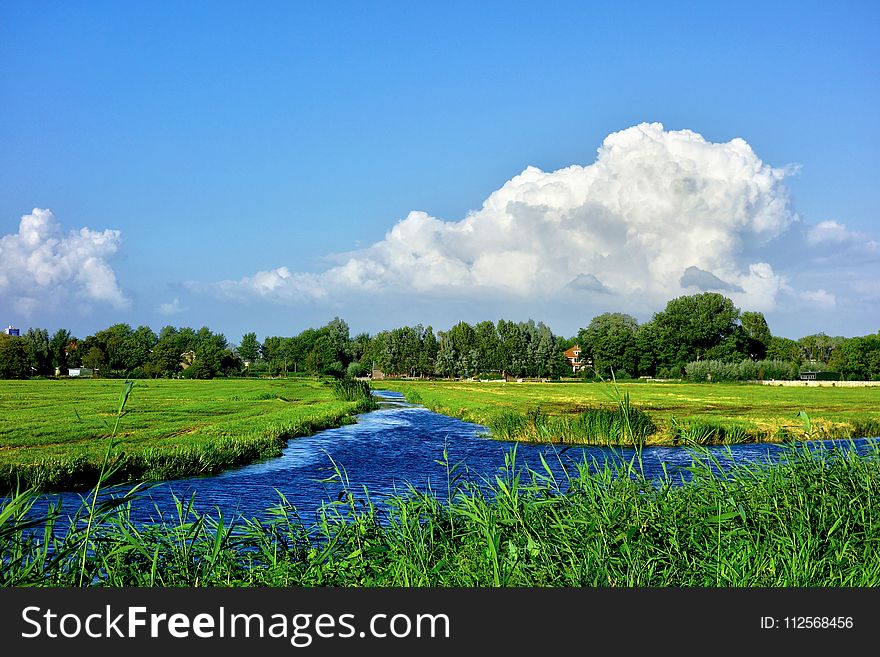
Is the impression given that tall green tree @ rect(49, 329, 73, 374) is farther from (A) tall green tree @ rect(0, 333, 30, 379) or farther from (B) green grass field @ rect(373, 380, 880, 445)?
(B) green grass field @ rect(373, 380, 880, 445)

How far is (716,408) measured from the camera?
35969 mm

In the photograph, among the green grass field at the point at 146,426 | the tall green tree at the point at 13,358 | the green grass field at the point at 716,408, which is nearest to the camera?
the green grass field at the point at 146,426

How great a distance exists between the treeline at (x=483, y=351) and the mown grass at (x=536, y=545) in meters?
12.6

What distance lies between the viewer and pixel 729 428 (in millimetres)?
25688

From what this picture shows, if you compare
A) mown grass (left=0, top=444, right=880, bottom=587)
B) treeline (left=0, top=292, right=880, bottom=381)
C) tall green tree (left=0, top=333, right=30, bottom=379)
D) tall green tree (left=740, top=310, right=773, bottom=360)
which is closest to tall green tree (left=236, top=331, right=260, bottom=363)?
treeline (left=0, top=292, right=880, bottom=381)

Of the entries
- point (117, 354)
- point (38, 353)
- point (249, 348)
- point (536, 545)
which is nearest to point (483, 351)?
point (249, 348)

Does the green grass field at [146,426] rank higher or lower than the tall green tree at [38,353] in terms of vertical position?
lower

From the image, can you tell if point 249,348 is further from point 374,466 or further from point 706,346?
point 374,466

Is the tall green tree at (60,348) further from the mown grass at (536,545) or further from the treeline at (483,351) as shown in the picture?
the mown grass at (536,545)

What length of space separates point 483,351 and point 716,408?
55843mm

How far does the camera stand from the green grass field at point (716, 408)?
25703 mm

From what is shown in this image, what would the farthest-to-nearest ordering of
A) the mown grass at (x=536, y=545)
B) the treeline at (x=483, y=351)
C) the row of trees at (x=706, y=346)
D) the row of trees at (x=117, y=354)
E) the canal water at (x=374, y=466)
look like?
the row of trees at (x=706, y=346), the treeline at (x=483, y=351), the row of trees at (x=117, y=354), the canal water at (x=374, y=466), the mown grass at (x=536, y=545)

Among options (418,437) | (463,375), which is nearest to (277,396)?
(418,437)

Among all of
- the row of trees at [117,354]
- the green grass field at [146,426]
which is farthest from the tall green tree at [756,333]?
the row of trees at [117,354]
